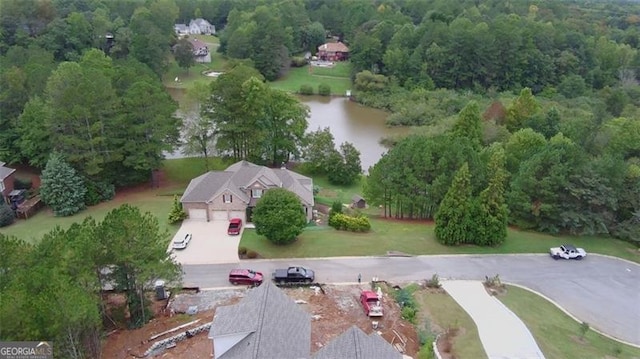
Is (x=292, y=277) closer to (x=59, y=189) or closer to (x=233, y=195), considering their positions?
(x=233, y=195)

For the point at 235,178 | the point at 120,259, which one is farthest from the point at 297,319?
the point at 235,178

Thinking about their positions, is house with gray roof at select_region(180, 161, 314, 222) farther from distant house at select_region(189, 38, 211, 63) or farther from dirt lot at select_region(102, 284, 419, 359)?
distant house at select_region(189, 38, 211, 63)

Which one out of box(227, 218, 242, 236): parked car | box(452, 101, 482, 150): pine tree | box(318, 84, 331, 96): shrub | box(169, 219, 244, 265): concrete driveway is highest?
box(452, 101, 482, 150): pine tree

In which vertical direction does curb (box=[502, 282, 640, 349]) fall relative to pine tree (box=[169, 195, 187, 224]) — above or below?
below

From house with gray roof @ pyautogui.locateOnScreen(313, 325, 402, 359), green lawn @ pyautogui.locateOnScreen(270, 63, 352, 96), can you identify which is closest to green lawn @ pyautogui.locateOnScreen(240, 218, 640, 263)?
house with gray roof @ pyautogui.locateOnScreen(313, 325, 402, 359)

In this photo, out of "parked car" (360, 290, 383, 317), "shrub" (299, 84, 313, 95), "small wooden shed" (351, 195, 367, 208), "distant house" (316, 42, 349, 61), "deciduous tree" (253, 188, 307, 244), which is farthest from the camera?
"distant house" (316, 42, 349, 61)
